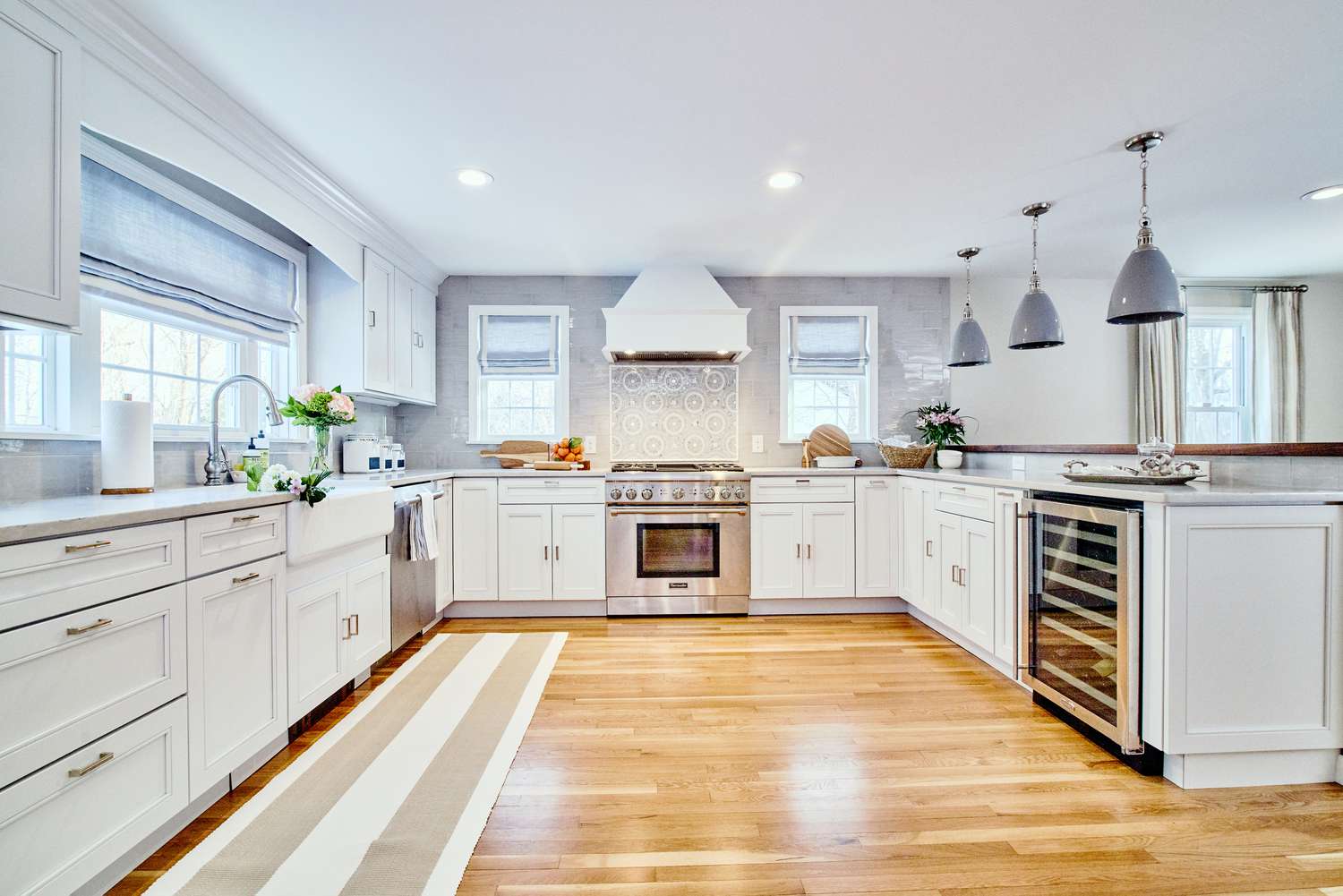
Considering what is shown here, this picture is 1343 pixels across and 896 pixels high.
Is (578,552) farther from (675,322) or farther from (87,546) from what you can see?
(87,546)

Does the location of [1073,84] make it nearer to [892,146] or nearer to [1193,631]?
[892,146]

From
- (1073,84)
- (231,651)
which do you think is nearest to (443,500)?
(231,651)

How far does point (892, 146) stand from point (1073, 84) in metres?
0.64

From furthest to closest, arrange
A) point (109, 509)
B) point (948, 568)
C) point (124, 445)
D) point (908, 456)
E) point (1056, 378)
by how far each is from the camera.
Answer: point (1056, 378)
point (908, 456)
point (948, 568)
point (124, 445)
point (109, 509)

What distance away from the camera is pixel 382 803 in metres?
1.73

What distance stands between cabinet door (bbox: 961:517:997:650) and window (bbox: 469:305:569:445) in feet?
9.13

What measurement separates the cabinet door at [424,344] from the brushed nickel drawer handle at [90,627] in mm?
2569

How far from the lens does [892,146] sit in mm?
2434

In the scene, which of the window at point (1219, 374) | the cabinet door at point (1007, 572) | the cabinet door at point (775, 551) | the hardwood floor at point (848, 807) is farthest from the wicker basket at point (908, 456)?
the window at point (1219, 374)

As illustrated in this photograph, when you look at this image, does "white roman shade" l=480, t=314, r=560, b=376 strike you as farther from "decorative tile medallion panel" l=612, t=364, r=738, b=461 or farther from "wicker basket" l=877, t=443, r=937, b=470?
"wicker basket" l=877, t=443, r=937, b=470

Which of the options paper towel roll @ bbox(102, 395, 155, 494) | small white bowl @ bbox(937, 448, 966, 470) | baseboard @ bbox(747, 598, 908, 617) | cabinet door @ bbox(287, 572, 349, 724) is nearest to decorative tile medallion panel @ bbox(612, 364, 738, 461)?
baseboard @ bbox(747, 598, 908, 617)

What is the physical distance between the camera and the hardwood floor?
1.46 meters

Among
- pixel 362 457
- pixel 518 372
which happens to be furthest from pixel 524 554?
pixel 518 372

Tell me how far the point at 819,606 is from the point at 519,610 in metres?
2.02
